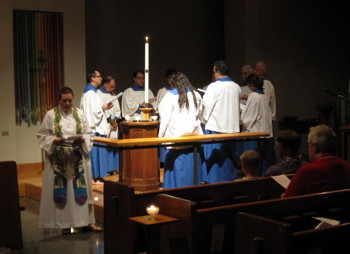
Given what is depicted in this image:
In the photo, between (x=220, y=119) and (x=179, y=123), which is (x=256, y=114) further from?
(x=179, y=123)

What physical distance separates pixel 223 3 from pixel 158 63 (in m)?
1.91

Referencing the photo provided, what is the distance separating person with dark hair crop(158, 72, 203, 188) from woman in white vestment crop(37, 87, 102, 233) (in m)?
1.30

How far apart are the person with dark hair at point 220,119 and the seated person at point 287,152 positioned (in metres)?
2.49

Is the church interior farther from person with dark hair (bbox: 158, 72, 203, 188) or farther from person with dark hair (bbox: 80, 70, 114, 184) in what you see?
person with dark hair (bbox: 158, 72, 203, 188)

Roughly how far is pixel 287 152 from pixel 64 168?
2368 millimetres

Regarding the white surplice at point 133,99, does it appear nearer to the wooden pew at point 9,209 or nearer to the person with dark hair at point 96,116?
the person with dark hair at point 96,116

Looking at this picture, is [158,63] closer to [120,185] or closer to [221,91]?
[221,91]

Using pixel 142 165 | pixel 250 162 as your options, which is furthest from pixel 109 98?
pixel 250 162

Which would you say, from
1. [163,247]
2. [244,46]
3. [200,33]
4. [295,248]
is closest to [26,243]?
[163,247]

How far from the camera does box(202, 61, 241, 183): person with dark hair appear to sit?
312 inches

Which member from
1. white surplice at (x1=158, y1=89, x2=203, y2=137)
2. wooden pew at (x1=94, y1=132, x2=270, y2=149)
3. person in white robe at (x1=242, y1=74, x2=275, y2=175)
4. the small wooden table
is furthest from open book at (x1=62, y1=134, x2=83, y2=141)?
person in white robe at (x1=242, y1=74, x2=275, y2=175)

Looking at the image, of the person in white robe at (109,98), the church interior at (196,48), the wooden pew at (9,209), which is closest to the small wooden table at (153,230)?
the wooden pew at (9,209)

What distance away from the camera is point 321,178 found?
14.4 ft

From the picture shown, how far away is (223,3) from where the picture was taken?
13.0 metres
